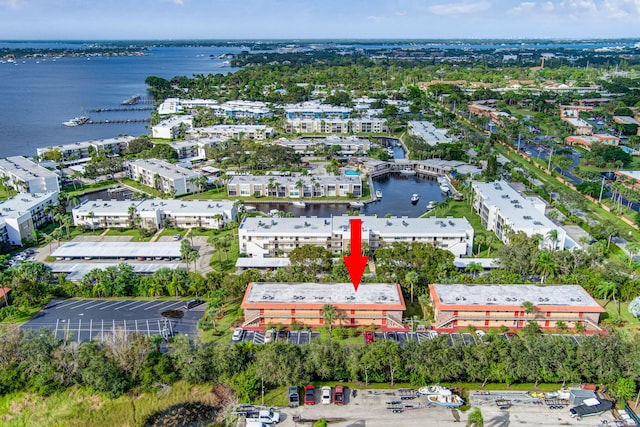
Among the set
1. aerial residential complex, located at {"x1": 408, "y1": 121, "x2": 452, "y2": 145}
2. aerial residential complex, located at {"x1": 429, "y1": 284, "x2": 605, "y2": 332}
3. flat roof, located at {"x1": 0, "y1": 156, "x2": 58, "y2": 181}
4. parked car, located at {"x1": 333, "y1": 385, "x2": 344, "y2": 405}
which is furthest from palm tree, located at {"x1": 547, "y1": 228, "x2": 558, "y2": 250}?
flat roof, located at {"x1": 0, "y1": 156, "x2": 58, "y2": 181}

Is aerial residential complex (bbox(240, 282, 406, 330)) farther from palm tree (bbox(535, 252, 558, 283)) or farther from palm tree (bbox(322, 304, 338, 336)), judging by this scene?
palm tree (bbox(535, 252, 558, 283))

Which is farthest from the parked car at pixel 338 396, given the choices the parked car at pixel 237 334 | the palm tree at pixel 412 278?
the palm tree at pixel 412 278

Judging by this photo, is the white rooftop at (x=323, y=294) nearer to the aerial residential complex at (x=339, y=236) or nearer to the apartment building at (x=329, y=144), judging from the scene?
the aerial residential complex at (x=339, y=236)

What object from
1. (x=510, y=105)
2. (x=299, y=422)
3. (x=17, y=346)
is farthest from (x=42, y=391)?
(x=510, y=105)

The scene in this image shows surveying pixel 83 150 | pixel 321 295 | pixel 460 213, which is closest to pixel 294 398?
pixel 321 295

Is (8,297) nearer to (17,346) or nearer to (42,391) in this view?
(17,346)
